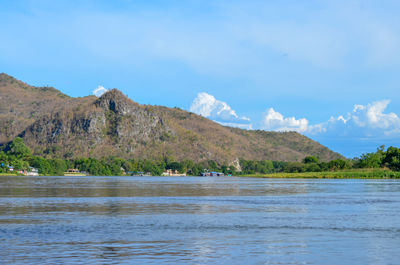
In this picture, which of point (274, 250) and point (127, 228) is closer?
point (274, 250)

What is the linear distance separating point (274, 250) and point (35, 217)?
20.5 m

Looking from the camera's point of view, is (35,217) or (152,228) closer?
(152,228)

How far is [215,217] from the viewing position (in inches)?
1620

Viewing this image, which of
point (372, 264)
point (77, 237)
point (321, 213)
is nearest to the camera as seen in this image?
point (372, 264)

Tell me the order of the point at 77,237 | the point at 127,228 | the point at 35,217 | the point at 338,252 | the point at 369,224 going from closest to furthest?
the point at 338,252 < the point at 77,237 < the point at 127,228 < the point at 369,224 < the point at 35,217

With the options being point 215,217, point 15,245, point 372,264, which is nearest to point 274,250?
point 372,264

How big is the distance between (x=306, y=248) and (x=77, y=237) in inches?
477

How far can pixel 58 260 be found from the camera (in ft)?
75.6

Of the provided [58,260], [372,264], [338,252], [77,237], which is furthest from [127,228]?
[372,264]

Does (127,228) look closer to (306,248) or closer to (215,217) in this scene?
(215,217)

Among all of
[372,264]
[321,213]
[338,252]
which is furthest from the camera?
[321,213]

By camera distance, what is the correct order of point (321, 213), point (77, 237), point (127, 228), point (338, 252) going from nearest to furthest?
point (338, 252), point (77, 237), point (127, 228), point (321, 213)

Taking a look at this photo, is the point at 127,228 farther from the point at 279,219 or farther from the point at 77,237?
the point at 279,219

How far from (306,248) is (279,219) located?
13.7 m
